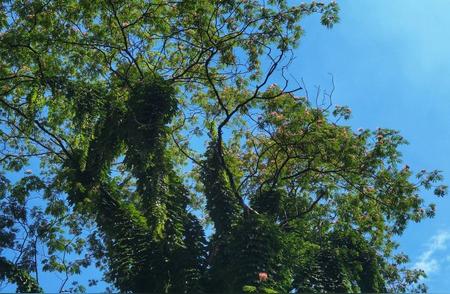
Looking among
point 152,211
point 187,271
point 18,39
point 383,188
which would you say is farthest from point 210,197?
point 18,39

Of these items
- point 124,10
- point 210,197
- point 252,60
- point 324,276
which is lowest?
point 324,276

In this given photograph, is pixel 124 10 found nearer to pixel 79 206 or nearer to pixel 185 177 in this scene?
pixel 79 206

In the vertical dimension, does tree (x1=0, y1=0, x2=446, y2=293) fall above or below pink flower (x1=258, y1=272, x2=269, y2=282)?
above

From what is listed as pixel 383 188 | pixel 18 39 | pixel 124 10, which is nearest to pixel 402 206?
pixel 383 188

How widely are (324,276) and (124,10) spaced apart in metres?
9.28

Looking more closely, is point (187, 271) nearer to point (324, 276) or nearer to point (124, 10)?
point (324, 276)

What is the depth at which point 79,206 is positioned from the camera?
15828 mm

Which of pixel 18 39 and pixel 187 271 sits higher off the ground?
pixel 18 39

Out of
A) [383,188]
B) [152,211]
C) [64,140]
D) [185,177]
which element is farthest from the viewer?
[185,177]

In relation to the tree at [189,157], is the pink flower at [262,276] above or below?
below

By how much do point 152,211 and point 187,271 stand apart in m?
2.47

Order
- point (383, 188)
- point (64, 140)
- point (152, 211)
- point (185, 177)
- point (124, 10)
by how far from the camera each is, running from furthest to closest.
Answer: point (185, 177), point (64, 140), point (383, 188), point (124, 10), point (152, 211)

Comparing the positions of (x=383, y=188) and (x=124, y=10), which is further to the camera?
(x=383, y=188)

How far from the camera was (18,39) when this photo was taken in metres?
14.7
